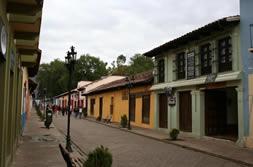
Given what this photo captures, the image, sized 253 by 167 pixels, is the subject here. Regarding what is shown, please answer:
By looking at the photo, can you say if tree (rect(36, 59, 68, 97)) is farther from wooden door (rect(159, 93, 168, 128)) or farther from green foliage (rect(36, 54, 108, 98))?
wooden door (rect(159, 93, 168, 128))

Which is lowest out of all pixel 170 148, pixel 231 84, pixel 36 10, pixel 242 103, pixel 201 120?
pixel 170 148

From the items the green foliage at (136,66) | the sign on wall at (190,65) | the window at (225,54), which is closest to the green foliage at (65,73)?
the green foliage at (136,66)

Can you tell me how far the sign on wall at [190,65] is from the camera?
14.8 meters

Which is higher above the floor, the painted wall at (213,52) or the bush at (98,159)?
the painted wall at (213,52)

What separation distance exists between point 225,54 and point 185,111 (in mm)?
4449

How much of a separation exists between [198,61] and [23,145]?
31.1ft

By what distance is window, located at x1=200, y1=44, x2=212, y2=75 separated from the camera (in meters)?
13.7

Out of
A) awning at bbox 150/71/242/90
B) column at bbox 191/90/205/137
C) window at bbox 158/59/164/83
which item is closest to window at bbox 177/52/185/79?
awning at bbox 150/71/242/90

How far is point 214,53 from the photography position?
13.2 meters

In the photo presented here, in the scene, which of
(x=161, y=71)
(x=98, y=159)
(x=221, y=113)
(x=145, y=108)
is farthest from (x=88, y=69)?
(x=98, y=159)

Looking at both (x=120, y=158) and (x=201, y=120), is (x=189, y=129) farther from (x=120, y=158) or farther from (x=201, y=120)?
(x=120, y=158)

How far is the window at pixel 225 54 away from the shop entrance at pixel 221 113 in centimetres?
197

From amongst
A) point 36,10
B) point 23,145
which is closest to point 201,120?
point 23,145

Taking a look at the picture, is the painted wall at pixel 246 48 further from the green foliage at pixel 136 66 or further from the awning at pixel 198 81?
the green foliage at pixel 136 66
